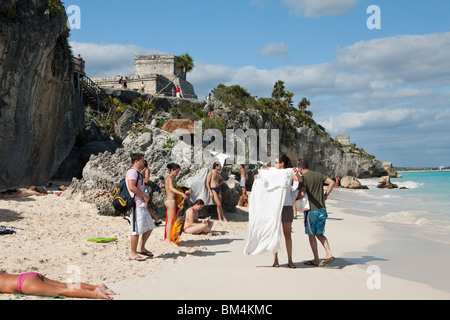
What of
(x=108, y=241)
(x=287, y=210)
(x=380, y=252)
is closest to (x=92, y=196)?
(x=108, y=241)

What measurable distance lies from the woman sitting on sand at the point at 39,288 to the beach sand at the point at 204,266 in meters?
0.13

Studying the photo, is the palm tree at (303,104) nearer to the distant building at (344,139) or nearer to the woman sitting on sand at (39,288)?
the distant building at (344,139)

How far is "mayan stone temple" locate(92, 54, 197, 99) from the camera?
41656 millimetres

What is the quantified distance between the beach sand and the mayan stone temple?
1325 inches

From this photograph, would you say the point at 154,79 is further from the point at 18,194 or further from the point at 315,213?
the point at 315,213

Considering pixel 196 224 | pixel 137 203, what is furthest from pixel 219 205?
pixel 137 203

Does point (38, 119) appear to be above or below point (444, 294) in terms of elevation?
above

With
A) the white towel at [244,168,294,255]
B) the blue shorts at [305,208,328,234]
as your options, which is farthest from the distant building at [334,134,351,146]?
the white towel at [244,168,294,255]

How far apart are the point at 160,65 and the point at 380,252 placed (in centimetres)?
4363

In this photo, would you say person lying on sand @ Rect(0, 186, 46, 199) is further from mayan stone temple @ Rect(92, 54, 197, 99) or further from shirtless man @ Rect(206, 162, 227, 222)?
mayan stone temple @ Rect(92, 54, 197, 99)

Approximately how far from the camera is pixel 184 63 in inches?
1917

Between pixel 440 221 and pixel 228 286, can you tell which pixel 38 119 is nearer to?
pixel 228 286

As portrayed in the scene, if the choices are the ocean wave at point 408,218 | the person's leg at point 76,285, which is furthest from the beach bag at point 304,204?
the ocean wave at point 408,218

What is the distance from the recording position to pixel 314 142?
5300cm
